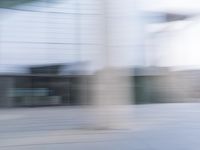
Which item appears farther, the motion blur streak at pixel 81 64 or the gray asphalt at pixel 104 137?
the motion blur streak at pixel 81 64

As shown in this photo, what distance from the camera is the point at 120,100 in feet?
30.7

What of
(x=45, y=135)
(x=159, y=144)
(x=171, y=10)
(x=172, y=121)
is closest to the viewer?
(x=159, y=144)

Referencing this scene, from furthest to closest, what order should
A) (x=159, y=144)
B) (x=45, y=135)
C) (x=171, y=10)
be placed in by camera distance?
1. (x=171, y=10)
2. (x=45, y=135)
3. (x=159, y=144)

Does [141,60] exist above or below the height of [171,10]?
below

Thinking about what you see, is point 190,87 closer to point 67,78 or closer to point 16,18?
point 67,78

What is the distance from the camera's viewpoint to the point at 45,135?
8586mm

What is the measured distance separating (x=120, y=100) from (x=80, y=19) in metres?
11.2

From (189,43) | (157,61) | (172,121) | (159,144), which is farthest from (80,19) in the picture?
(159,144)

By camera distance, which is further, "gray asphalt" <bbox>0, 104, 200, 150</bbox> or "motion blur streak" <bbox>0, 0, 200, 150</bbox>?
"motion blur streak" <bbox>0, 0, 200, 150</bbox>

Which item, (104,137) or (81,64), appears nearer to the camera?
(104,137)

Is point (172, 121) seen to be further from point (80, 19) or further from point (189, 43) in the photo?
point (189, 43)

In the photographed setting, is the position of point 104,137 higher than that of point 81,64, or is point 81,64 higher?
point 81,64

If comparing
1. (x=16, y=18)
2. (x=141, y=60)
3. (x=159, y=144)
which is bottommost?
(x=159, y=144)

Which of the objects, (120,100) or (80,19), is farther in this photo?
(80,19)
